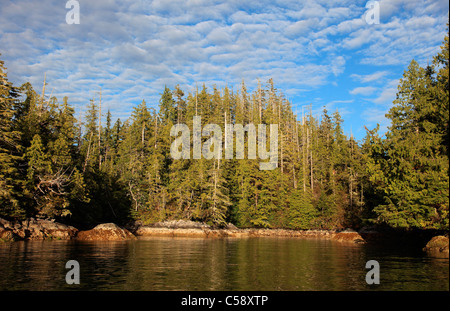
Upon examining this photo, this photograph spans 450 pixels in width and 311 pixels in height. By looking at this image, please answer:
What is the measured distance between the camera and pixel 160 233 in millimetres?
52469

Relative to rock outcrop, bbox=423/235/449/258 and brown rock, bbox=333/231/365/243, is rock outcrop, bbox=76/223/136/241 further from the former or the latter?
rock outcrop, bbox=423/235/449/258

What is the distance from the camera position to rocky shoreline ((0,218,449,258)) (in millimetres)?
31234

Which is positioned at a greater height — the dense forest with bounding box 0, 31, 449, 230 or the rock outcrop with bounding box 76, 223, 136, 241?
the dense forest with bounding box 0, 31, 449, 230

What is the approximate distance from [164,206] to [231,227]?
41.5 ft

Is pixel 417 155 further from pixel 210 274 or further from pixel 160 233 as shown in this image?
pixel 160 233

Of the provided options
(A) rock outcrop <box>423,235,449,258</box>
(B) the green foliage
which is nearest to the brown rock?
(B) the green foliage

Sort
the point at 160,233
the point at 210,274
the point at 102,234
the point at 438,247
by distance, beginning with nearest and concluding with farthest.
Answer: the point at 210,274
the point at 438,247
the point at 102,234
the point at 160,233

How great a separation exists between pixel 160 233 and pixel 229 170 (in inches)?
784

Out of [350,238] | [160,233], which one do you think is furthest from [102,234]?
[350,238]

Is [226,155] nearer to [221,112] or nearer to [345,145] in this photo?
[221,112]

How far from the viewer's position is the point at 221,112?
82.5 metres

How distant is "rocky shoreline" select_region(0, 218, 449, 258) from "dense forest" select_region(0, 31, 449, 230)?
5.34ft

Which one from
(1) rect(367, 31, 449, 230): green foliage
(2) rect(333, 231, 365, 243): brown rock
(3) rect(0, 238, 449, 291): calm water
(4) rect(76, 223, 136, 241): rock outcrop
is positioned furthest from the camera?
(2) rect(333, 231, 365, 243): brown rock

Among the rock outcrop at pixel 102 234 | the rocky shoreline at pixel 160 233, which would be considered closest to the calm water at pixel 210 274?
the rocky shoreline at pixel 160 233
